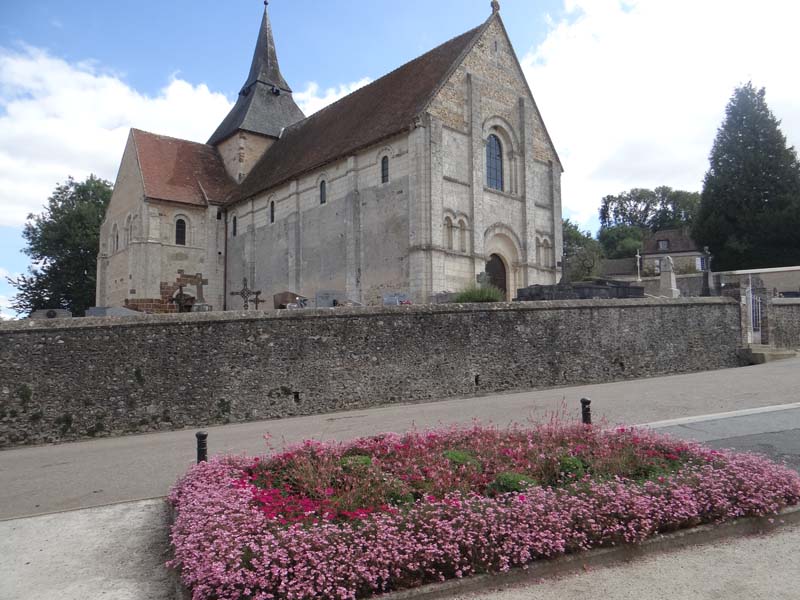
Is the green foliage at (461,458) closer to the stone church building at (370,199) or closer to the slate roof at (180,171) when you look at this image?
the stone church building at (370,199)

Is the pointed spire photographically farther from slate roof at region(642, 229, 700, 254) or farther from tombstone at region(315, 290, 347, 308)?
slate roof at region(642, 229, 700, 254)

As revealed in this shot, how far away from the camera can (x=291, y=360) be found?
12.0 metres

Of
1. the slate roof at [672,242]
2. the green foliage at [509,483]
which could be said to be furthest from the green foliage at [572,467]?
the slate roof at [672,242]

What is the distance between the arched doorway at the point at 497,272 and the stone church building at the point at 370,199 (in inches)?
2.3

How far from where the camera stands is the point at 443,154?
2208cm

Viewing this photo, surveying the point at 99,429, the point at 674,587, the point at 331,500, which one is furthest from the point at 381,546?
the point at 99,429

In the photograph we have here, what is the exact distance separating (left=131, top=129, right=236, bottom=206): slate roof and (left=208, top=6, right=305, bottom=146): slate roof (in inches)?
86.5

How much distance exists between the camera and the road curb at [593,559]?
3889 mm

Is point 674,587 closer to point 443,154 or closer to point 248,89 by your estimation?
point 443,154

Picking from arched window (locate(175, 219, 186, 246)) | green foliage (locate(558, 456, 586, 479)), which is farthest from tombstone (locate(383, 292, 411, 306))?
arched window (locate(175, 219, 186, 246))

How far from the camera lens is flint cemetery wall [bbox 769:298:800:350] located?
18.6 metres

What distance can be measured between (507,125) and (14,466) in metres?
22.3

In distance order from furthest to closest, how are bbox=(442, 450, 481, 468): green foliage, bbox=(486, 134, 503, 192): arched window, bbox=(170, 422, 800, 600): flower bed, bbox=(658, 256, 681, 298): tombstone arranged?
bbox=(486, 134, 503, 192): arched window
bbox=(658, 256, 681, 298): tombstone
bbox=(442, 450, 481, 468): green foliage
bbox=(170, 422, 800, 600): flower bed

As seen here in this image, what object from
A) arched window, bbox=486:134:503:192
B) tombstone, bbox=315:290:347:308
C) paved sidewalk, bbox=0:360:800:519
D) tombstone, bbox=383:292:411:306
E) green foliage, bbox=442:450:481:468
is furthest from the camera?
arched window, bbox=486:134:503:192
